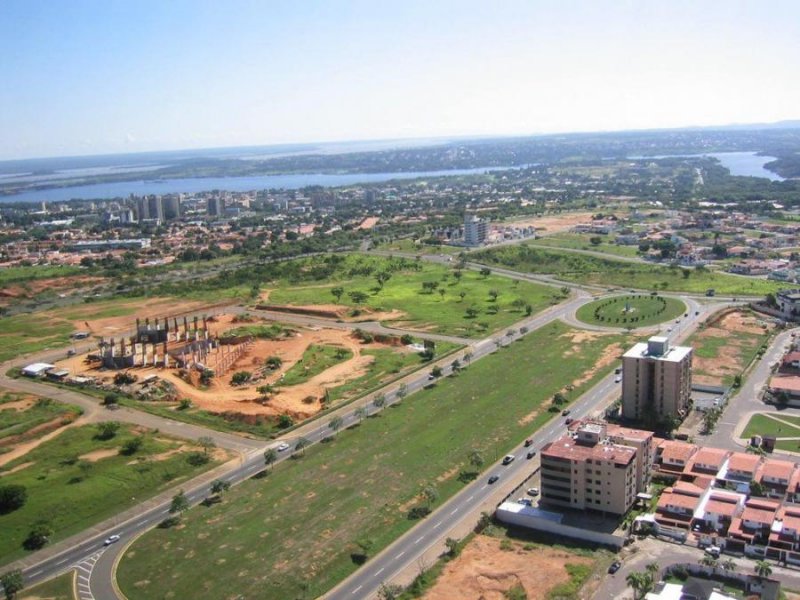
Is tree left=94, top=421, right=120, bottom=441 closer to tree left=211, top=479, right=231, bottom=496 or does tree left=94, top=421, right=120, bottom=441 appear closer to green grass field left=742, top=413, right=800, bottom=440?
tree left=211, top=479, right=231, bottom=496

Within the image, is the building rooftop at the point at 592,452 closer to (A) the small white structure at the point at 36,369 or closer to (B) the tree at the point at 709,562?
(B) the tree at the point at 709,562

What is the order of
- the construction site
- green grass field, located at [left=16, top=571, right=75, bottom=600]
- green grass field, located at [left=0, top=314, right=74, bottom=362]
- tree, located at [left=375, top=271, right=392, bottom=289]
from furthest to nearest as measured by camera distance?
1. tree, located at [left=375, top=271, right=392, bottom=289]
2. green grass field, located at [left=0, top=314, right=74, bottom=362]
3. the construction site
4. green grass field, located at [left=16, top=571, right=75, bottom=600]

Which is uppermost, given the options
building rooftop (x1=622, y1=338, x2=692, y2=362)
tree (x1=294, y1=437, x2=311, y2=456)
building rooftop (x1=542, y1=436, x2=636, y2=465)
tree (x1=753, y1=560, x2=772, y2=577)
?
building rooftop (x1=622, y1=338, x2=692, y2=362)

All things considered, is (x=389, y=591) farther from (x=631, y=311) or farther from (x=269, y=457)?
(x=631, y=311)

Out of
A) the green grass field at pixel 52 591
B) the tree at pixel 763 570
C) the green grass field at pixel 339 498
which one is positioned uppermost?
the tree at pixel 763 570


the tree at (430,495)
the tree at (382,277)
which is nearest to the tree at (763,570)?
the tree at (430,495)

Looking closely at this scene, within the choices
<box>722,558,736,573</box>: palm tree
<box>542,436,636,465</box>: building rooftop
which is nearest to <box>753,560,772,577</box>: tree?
<box>722,558,736,573</box>: palm tree
